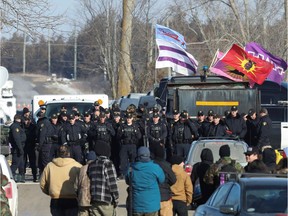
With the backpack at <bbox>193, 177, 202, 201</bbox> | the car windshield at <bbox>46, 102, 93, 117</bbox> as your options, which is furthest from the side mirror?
the car windshield at <bbox>46, 102, 93, 117</bbox>

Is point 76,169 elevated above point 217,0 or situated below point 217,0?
below

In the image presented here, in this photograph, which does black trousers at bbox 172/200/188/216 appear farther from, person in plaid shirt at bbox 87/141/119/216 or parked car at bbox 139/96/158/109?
parked car at bbox 139/96/158/109

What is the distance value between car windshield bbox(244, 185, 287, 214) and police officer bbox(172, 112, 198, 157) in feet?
38.9

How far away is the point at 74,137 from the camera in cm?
2322

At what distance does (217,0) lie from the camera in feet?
137

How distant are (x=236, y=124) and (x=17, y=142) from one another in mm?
5312

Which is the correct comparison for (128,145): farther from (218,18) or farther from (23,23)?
(218,18)

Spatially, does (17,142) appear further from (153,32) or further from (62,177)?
(153,32)

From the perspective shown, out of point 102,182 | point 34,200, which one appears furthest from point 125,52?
point 102,182

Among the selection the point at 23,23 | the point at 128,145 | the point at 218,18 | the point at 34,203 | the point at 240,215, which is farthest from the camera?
the point at 218,18

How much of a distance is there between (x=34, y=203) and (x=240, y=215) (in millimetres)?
9964

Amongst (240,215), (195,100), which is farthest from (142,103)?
(240,215)

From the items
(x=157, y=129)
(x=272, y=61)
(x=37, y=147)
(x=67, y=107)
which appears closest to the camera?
(x=157, y=129)

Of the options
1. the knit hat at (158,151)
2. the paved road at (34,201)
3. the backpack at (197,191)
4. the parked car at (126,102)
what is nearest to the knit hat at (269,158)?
the backpack at (197,191)
